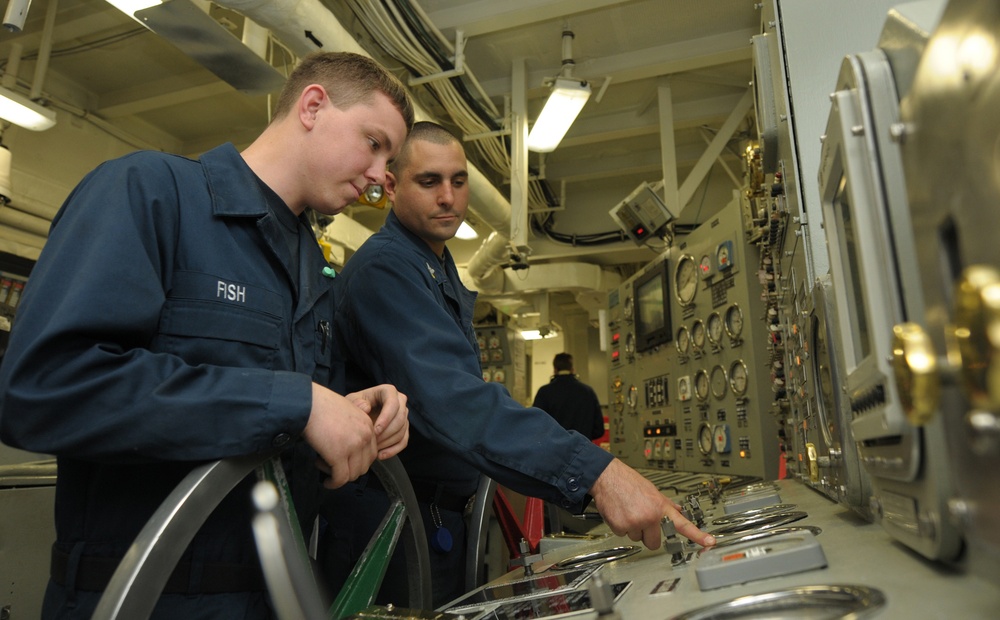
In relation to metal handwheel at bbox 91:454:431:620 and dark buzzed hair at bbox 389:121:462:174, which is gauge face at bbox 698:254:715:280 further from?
metal handwheel at bbox 91:454:431:620

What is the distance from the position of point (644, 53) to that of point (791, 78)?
302cm

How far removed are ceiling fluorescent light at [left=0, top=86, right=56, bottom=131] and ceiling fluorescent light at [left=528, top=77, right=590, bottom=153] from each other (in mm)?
2707

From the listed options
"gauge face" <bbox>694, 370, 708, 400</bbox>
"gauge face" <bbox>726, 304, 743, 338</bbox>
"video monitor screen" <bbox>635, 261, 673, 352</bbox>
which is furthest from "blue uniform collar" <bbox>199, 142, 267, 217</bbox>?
"video monitor screen" <bbox>635, 261, 673, 352</bbox>

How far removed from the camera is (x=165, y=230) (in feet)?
3.21

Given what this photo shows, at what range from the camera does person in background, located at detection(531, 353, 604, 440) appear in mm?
5832

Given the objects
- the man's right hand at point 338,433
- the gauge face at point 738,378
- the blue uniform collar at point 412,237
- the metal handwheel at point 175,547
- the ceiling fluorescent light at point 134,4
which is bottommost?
the metal handwheel at point 175,547

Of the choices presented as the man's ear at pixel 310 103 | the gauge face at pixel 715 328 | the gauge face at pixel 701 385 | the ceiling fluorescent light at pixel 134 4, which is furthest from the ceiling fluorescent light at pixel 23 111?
the gauge face at pixel 701 385

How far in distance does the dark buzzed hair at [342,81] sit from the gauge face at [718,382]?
2728 millimetres

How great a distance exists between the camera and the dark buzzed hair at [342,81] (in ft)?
4.27

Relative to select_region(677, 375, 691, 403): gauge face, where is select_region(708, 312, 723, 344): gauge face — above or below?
above

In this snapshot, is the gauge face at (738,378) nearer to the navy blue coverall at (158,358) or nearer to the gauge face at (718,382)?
the gauge face at (718,382)

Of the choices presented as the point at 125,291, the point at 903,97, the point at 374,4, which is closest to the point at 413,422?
the point at 125,291

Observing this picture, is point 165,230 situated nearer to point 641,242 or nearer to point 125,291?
point 125,291

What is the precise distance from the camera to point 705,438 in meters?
3.84
